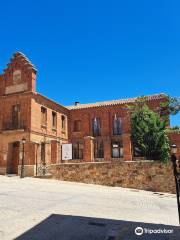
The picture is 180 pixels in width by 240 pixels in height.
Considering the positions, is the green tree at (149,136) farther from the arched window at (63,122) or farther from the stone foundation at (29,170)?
the arched window at (63,122)

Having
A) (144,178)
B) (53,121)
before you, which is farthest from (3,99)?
(144,178)

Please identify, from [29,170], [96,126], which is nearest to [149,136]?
[29,170]

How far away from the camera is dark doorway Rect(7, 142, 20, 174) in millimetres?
22664

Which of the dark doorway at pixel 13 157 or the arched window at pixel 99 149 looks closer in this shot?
the dark doorway at pixel 13 157

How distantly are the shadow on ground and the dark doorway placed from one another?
50.6ft

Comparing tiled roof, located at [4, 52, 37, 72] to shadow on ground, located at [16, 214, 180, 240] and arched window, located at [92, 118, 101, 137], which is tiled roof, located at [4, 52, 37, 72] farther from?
shadow on ground, located at [16, 214, 180, 240]

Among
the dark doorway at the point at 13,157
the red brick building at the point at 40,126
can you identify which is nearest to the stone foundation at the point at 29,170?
the red brick building at the point at 40,126

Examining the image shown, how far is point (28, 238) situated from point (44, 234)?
1.68 feet

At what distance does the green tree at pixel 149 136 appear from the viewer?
19812 mm

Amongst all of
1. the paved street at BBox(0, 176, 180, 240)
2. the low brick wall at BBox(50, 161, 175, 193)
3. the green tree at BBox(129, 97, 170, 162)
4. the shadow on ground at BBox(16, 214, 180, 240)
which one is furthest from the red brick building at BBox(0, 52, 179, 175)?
the shadow on ground at BBox(16, 214, 180, 240)

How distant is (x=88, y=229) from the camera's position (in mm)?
7051

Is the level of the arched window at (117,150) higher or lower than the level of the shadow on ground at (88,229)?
higher

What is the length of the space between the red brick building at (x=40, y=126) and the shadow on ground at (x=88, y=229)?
→ 462 inches

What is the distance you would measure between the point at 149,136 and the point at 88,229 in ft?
47.2
